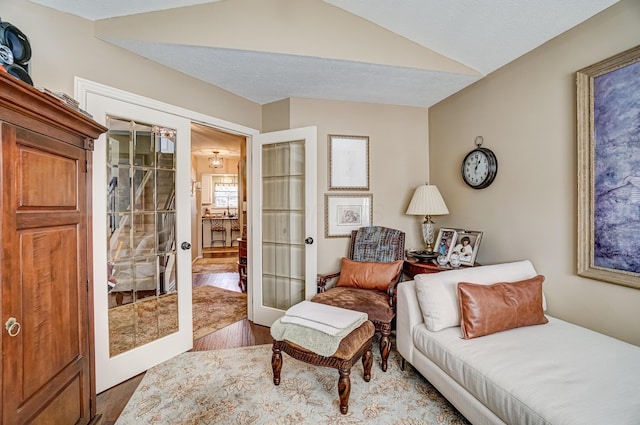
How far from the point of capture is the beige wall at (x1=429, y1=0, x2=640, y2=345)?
180 cm

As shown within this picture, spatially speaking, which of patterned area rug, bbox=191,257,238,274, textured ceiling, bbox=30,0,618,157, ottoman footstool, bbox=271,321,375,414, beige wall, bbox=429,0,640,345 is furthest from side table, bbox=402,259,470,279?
patterned area rug, bbox=191,257,238,274

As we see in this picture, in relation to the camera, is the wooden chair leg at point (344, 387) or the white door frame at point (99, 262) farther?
the white door frame at point (99, 262)

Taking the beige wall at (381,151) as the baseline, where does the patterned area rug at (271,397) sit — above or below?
below

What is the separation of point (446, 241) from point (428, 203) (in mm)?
464

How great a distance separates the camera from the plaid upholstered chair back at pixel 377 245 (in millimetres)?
2986

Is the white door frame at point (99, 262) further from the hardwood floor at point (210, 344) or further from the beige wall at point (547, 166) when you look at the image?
the beige wall at point (547, 166)

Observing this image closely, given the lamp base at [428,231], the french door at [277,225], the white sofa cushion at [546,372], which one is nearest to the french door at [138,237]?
the french door at [277,225]

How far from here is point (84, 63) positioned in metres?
1.98

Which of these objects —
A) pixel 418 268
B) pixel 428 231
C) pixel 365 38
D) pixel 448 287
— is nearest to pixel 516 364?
pixel 448 287

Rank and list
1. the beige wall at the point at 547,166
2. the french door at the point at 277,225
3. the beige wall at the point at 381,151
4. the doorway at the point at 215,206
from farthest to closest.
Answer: the doorway at the point at 215,206 < the beige wall at the point at 381,151 < the french door at the point at 277,225 < the beige wall at the point at 547,166

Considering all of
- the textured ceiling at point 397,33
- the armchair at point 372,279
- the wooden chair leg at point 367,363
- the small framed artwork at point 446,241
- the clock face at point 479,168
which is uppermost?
the textured ceiling at point 397,33

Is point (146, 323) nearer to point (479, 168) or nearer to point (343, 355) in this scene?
point (343, 355)

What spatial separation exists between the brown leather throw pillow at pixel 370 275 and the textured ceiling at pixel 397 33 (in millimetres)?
1791

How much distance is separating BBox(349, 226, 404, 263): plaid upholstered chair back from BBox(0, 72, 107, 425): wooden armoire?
2292 millimetres
